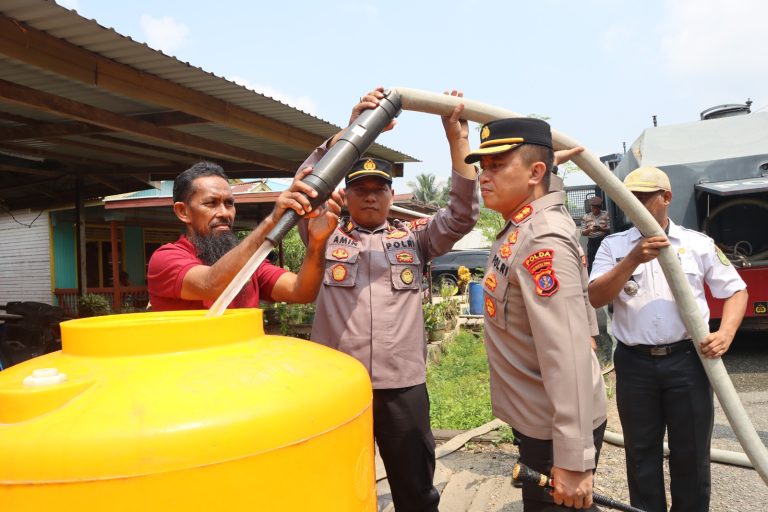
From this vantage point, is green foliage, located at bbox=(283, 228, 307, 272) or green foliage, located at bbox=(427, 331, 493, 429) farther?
green foliage, located at bbox=(283, 228, 307, 272)

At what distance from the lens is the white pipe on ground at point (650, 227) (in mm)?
2184

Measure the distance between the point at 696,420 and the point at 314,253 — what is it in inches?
74.0

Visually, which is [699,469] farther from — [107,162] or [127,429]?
[107,162]

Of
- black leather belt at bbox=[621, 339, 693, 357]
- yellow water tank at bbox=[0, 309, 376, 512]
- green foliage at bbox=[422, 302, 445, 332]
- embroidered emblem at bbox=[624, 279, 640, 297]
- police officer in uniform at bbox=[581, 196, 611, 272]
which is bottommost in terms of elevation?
green foliage at bbox=[422, 302, 445, 332]

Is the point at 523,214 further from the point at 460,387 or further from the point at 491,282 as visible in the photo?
the point at 460,387

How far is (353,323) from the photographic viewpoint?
248 cm

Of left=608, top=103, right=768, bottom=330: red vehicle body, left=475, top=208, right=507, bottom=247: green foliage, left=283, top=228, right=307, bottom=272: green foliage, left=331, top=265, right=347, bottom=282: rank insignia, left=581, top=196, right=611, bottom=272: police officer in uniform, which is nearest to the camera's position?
left=331, top=265, right=347, bottom=282: rank insignia

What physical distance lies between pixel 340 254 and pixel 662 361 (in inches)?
61.9

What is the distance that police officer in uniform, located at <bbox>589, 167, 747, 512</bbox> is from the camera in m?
2.54

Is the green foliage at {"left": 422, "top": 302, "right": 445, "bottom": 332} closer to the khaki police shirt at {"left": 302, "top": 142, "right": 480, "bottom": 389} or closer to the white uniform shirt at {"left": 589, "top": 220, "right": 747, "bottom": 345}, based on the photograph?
the white uniform shirt at {"left": 589, "top": 220, "right": 747, "bottom": 345}

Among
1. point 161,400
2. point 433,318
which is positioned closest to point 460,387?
point 433,318

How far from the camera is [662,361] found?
259cm

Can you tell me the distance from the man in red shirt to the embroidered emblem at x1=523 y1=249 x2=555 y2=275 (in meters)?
0.68

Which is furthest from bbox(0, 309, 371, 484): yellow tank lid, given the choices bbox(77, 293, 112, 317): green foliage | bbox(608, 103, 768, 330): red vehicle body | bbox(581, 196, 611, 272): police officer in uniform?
bbox(77, 293, 112, 317): green foliage
